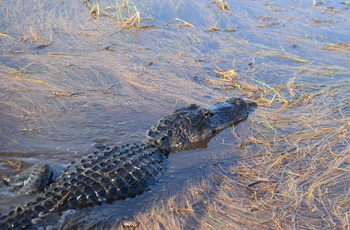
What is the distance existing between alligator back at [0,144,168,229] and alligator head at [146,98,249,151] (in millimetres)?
469

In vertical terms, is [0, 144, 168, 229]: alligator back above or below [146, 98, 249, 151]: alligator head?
above

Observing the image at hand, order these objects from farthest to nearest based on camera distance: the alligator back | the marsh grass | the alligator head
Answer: the alligator head, the marsh grass, the alligator back

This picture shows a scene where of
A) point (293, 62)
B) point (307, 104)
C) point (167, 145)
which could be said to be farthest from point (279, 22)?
point (167, 145)

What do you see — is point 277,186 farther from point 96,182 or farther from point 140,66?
point 140,66

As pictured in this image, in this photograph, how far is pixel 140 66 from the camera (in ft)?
22.7

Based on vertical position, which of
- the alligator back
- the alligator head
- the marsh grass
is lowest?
the marsh grass

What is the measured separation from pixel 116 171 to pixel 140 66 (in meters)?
3.19

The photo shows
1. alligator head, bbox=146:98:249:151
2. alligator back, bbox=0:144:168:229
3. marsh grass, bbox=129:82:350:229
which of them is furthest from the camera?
alligator head, bbox=146:98:249:151

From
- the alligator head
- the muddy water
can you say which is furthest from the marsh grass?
the alligator head

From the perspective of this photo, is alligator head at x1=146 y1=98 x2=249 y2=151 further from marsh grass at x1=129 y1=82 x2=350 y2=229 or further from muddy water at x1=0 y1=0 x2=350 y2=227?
marsh grass at x1=129 y1=82 x2=350 y2=229

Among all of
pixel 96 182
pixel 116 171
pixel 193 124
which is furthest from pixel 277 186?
pixel 96 182

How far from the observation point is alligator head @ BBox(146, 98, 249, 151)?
498cm

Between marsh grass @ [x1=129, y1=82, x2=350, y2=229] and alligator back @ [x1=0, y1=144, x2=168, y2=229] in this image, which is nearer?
alligator back @ [x1=0, y1=144, x2=168, y2=229]

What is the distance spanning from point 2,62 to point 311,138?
4793mm
